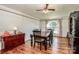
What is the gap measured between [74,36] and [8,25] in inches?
54.2

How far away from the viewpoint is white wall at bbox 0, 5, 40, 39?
1939 millimetres

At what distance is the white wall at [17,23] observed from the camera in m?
1.94

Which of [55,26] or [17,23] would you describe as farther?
[55,26]

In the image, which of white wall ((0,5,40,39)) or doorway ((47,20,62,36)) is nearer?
white wall ((0,5,40,39))

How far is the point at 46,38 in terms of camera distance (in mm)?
3291

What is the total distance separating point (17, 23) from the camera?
1958 millimetres

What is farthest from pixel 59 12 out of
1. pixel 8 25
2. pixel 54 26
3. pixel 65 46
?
pixel 8 25

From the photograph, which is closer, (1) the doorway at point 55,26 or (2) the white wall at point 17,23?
(2) the white wall at point 17,23
